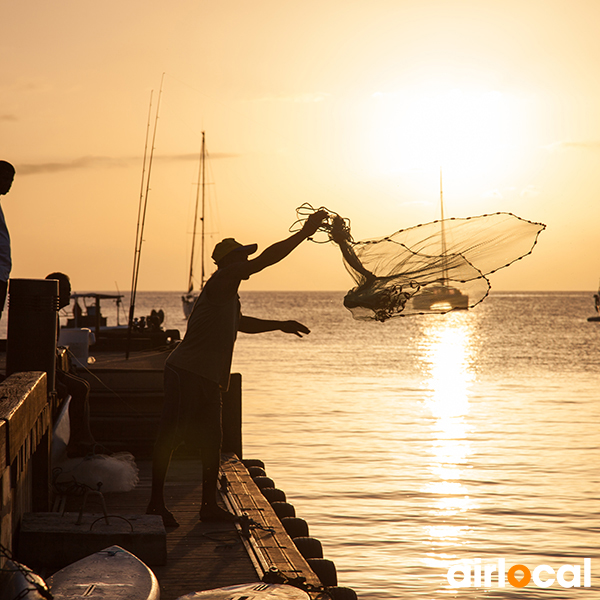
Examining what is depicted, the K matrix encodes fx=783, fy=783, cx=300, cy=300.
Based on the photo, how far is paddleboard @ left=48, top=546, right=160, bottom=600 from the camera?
4555 millimetres

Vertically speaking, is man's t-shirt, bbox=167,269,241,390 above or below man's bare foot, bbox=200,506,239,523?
above

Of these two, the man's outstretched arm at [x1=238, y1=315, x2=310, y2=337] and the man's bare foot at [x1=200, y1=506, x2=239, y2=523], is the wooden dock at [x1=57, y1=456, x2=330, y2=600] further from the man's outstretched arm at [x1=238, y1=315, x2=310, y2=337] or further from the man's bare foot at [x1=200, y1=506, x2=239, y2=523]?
the man's outstretched arm at [x1=238, y1=315, x2=310, y2=337]

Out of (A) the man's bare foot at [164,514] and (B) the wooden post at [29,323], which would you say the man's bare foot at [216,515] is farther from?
(B) the wooden post at [29,323]

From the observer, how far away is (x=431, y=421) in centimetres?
2277

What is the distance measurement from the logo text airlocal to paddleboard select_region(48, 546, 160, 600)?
5.91 metres

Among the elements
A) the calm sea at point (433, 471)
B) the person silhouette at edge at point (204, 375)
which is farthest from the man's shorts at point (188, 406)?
the calm sea at point (433, 471)

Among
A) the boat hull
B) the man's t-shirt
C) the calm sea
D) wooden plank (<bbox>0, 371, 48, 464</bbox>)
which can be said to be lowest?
the calm sea

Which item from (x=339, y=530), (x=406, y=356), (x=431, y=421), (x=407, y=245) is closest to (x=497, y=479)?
(x=339, y=530)

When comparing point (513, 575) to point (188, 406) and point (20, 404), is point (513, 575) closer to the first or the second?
point (188, 406)

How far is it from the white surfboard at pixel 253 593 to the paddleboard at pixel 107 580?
0.26 metres

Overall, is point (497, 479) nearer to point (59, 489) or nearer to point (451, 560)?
point (451, 560)

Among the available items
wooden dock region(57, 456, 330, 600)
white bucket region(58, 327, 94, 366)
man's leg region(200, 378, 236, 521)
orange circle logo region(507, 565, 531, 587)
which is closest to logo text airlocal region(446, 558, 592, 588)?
orange circle logo region(507, 565, 531, 587)

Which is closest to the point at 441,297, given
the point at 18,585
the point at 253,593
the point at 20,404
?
the point at 253,593

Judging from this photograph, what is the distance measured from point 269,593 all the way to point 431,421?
1850cm
